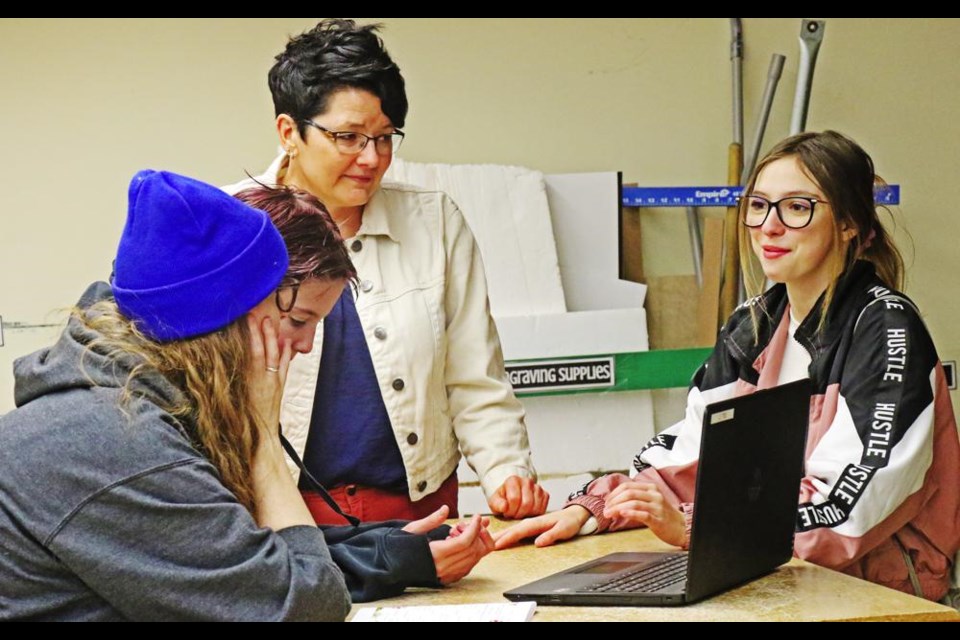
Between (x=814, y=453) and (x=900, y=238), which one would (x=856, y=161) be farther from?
(x=900, y=238)

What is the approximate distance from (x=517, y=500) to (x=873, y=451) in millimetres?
671

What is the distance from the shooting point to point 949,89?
4312 mm

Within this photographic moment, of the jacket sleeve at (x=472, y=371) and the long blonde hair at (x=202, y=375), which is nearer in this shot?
Answer: the long blonde hair at (x=202, y=375)

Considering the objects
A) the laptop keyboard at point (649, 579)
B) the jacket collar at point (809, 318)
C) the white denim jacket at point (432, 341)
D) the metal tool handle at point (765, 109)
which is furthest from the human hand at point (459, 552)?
the metal tool handle at point (765, 109)

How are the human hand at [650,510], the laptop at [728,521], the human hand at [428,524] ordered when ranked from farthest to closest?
1. the human hand at [650,510]
2. the human hand at [428,524]
3. the laptop at [728,521]

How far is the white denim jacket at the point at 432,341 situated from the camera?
7.64 feet

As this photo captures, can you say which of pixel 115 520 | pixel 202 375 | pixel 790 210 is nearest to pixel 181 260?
pixel 202 375

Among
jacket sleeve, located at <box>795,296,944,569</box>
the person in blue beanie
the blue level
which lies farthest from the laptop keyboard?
the blue level

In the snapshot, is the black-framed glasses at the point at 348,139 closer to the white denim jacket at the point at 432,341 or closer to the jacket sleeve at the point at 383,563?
the white denim jacket at the point at 432,341

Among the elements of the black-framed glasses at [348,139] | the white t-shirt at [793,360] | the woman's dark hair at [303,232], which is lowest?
the white t-shirt at [793,360]

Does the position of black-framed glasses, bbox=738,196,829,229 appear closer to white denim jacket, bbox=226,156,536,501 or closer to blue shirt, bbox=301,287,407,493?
white denim jacket, bbox=226,156,536,501

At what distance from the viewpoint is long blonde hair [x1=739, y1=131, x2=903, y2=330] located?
220cm

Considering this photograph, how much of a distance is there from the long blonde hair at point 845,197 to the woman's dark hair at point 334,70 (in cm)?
72
